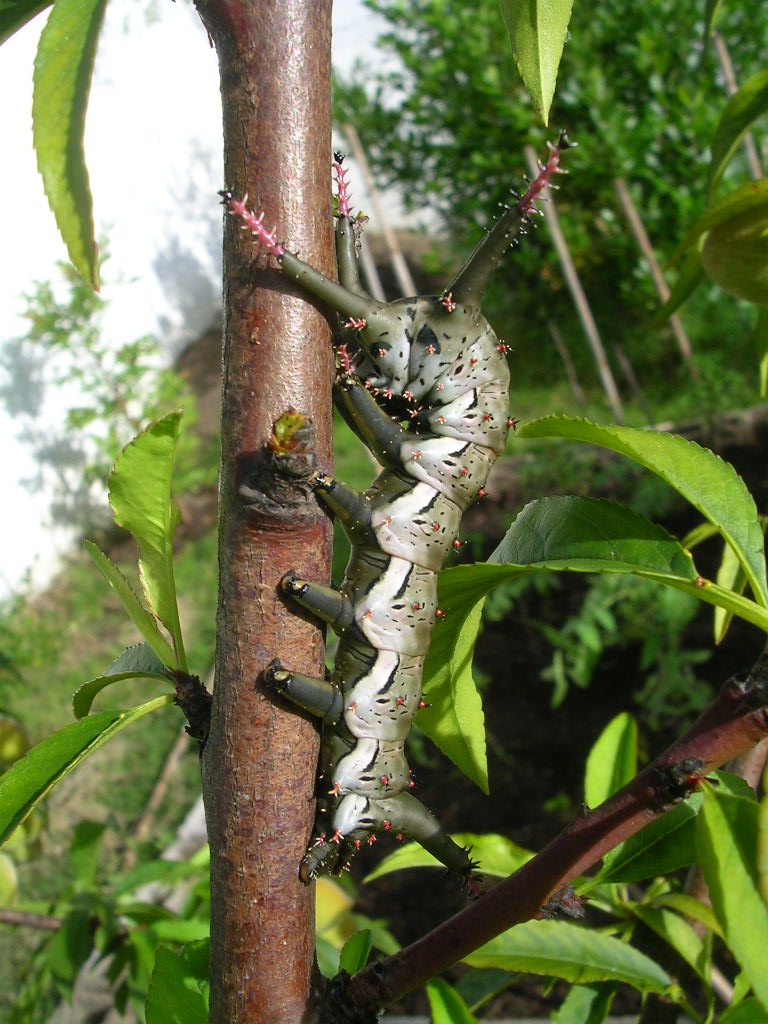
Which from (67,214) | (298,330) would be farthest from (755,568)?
(67,214)

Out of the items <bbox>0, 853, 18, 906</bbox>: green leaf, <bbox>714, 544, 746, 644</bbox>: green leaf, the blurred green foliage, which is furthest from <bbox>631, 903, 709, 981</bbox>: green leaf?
the blurred green foliage

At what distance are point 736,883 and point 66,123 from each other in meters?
0.47

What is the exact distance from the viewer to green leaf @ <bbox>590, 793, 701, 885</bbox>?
1.73 feet

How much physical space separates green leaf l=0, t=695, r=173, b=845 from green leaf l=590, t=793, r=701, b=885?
0.29m

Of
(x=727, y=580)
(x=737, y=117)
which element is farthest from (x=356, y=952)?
(x=737, y=117)

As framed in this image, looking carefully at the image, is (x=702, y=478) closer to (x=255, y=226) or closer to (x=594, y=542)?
(x=594, y=542)

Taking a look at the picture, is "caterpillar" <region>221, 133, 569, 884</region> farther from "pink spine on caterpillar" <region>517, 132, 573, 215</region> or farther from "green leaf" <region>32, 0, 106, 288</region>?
"green leaf" <region>32, 0, 106, 288</region>

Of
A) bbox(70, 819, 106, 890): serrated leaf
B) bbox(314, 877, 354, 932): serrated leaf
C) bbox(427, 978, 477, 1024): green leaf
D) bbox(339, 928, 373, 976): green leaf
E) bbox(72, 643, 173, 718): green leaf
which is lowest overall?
bbox(314, 877, 354, 932): serrated leaf

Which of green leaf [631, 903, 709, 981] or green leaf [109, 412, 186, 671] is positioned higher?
green leaf [109, 412, 186, 671]

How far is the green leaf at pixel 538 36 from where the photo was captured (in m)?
0.44

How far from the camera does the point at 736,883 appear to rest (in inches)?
13.8

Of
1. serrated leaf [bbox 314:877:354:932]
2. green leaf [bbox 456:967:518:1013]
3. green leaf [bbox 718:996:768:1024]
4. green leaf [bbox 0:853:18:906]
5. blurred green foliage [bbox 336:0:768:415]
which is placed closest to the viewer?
green leaf [bbox 718:996:768:1024]

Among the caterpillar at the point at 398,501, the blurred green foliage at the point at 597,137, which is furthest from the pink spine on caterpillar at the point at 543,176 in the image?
the blurred green foliage at the point at 597,137

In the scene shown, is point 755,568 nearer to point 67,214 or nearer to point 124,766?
point 67,214
